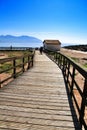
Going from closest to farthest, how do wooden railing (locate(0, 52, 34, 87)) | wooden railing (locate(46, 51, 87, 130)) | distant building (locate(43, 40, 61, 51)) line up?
wooden railing (locate(46, 51, 87, 130)), wooden railing (locate(0, 52, 34, 87)), distant building (locate(43, 40, 61, 51))

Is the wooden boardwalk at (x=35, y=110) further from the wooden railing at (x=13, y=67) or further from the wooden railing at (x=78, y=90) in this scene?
the wooden railing at (x=13, y=67)

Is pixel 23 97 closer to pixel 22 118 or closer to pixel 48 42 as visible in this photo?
pixel 22 118

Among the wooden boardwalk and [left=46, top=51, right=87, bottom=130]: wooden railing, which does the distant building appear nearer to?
[left=46, top=51, right=87, bottom=130]: wooden railing

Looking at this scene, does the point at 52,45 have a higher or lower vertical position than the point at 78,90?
higher

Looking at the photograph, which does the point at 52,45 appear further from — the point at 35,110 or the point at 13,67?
the point at 35,110

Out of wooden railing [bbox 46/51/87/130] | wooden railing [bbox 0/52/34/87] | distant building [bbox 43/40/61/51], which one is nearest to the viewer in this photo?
wooden railing [bbox 46/51/87/130]

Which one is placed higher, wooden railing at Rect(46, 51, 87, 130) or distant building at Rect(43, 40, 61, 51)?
distant building at Rect(43, 40, 61, 51)

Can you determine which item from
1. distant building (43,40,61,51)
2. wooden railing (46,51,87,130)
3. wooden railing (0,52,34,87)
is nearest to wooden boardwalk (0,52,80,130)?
wooden railing (46,51,87,130)

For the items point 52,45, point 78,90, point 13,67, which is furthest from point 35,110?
point 52,45

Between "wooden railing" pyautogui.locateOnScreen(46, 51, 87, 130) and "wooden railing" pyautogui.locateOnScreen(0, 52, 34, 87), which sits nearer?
"wooden railing" pyautogui.locateOnScreen(46, 51, 87, 130)

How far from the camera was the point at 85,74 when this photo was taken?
389 centimetres

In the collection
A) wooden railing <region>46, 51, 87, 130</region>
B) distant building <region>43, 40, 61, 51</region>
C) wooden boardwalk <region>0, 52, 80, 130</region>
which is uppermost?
distant building <region>43, 40, 61, 51</region>

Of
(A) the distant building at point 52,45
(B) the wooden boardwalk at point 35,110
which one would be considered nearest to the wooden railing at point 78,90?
(B) the wooden boardwalk at point 35,110

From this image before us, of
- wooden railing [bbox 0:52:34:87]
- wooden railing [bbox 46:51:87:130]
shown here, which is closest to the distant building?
wooden railing [bbox 0:52:34:87]
